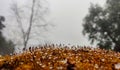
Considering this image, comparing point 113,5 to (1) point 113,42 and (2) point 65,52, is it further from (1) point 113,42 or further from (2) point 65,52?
(2) point 65,52

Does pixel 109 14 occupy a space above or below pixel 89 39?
above

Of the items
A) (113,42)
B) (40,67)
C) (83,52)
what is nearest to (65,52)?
(83,52)

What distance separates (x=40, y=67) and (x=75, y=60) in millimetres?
1097

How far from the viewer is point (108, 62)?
31.6 feet

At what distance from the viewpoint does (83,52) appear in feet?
35.7

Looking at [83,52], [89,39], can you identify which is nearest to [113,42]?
[89,39]

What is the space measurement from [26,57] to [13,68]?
0.96m

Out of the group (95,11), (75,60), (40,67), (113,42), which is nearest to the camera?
(40,67)

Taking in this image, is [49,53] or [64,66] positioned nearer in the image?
[64,66]

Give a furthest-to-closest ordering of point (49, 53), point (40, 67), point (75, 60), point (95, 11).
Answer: point (95, 11) → point (49, 53) → point (75, 60) → point (40, 67)

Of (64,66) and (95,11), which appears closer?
(64,66)

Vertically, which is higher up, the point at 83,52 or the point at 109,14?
the point at 109,14

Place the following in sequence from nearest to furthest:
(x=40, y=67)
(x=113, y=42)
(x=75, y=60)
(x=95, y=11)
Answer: (x=40, y=67) → (x=75, y=60) → (x=113, y=42) → (x=95, y=11)

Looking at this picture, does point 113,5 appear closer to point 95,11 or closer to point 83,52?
point 95,11
